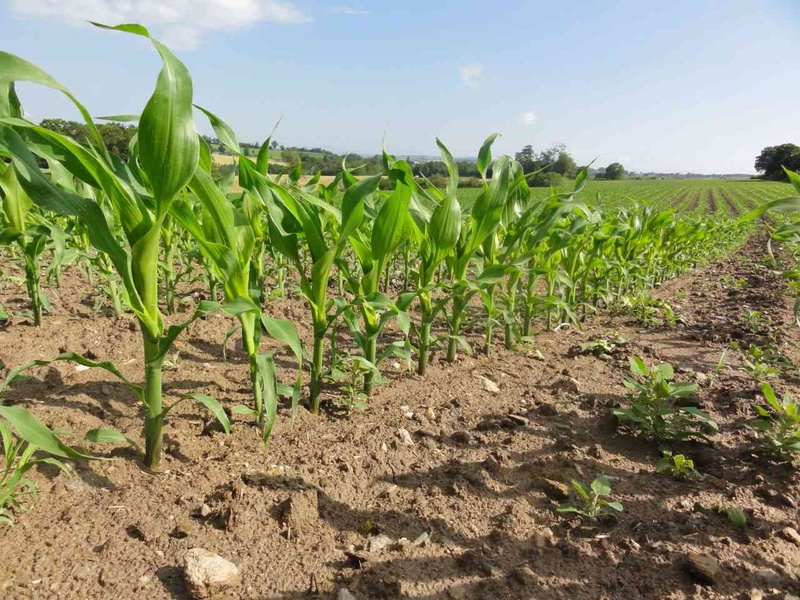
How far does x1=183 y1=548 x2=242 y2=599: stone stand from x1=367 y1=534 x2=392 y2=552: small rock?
363mm

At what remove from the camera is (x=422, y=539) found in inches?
56.2

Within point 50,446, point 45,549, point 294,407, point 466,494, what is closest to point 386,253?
point 294,407

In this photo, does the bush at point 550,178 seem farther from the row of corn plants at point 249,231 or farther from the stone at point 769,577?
the stone at point 769,577

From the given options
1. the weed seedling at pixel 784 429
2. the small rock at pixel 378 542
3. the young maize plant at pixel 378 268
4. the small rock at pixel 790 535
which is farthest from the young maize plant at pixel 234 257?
the weed seedling at pixel 784 429

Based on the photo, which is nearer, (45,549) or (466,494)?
(45,549)

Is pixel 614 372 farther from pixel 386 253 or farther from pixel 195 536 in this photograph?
pixel 195 536

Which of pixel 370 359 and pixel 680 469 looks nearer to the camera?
pixel 680 469

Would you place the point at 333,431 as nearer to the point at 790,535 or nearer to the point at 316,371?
the point at 316,371

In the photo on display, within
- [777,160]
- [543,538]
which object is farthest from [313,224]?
[777,160]

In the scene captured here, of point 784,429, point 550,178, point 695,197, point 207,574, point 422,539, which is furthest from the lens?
point 550,178

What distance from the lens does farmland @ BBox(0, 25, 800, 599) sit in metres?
1.28

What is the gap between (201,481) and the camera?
1.58 m

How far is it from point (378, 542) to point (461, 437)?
2.22ft

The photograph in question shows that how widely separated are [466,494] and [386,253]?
1.01m
